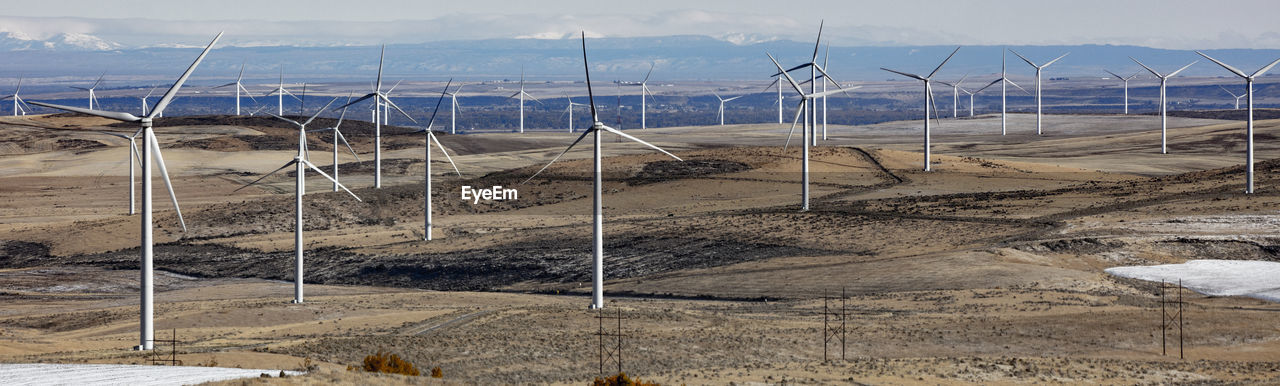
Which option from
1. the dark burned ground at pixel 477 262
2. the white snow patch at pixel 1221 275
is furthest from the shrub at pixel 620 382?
the dark burned ground at pixel 477 262

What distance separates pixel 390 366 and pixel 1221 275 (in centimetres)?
3415

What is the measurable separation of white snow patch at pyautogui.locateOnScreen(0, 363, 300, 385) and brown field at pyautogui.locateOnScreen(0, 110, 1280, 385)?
5.85 feet

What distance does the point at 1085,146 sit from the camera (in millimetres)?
138750

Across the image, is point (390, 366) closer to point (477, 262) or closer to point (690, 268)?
point (690, 268)

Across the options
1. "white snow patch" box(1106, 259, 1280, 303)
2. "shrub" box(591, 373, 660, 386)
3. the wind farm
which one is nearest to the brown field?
the wind farm

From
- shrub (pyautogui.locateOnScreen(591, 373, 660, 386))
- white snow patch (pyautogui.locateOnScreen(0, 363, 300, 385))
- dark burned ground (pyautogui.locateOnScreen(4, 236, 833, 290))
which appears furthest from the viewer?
dark burned ground (pyautogui.locateOnScreen(4, 236, 833, 290))

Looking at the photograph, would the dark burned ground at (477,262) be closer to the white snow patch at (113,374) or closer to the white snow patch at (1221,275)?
the white snow patch at (1221,275)

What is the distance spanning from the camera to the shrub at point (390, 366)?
3362cm

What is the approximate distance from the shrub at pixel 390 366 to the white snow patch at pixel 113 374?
2.35 m

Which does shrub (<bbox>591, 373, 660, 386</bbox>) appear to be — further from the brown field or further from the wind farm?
the brown field

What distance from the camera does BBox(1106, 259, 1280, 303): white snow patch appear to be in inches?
1918

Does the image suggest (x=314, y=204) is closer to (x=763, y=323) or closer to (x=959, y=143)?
(x=763, y=323)

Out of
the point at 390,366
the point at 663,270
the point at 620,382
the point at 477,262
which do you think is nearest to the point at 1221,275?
the point at 663,270

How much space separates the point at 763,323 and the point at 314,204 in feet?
181
